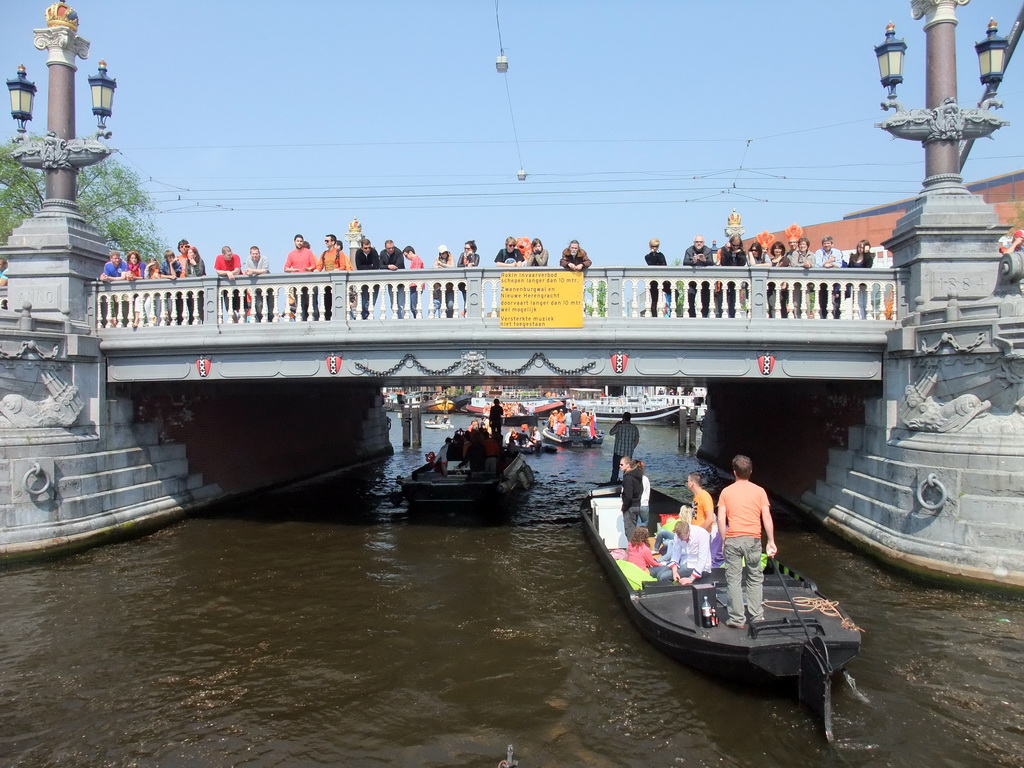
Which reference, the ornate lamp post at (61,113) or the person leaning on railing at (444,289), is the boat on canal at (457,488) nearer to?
the person leaning on railing at (444,289)

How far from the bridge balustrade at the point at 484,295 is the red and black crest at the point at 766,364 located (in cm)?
65

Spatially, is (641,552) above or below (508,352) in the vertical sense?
below

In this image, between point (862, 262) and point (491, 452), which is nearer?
point (862, 262)

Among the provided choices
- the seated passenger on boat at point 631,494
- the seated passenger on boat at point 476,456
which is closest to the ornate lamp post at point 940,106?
the seated passenger on boat at point 631,494

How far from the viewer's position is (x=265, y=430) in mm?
19188

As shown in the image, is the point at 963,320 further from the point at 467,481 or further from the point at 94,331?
the point at 94,331

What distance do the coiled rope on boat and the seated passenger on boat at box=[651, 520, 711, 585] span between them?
45.1 inches

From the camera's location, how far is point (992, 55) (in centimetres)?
1108

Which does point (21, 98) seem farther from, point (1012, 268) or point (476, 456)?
point (1012, 268)

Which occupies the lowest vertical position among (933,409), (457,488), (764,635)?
(764,635)

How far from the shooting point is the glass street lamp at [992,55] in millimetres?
11016

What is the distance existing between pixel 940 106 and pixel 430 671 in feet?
37.8

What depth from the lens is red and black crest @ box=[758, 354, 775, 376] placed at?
1159cm

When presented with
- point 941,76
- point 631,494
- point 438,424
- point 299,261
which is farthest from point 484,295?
point 438,424
